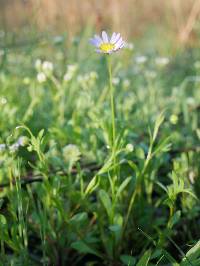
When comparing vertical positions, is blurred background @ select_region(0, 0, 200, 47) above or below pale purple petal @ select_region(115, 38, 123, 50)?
above

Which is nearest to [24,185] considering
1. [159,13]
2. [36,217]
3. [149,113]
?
[36,217]

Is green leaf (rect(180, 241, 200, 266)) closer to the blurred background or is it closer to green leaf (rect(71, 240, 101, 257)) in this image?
green leaf (rect(71, 240, 101, 257))

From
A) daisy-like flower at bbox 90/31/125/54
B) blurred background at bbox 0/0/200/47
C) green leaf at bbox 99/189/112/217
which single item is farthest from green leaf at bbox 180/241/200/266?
blurred background at bbox 0/0/200/47

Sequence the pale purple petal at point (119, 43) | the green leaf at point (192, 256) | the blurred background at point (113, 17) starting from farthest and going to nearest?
the blurred background at point (113, 17) → the pale purple petal at point (119, 43) → the green leaf at point (192, 256)

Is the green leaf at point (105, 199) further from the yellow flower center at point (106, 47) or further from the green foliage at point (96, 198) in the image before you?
the yellow flower center at point (106, 47)

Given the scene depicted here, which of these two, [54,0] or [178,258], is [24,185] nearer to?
[178,258]

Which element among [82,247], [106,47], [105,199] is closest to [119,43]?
[106,47]

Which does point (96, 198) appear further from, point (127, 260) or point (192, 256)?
point (192, 256)

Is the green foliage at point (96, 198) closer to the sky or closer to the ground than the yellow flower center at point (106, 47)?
closer to the ground

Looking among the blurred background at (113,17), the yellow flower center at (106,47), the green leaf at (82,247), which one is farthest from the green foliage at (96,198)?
the blurred background at (113,17)
